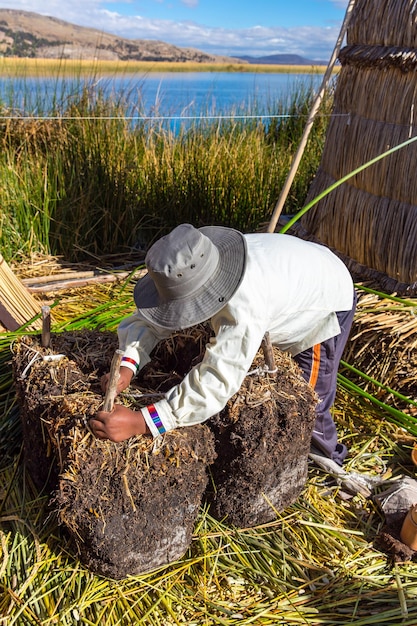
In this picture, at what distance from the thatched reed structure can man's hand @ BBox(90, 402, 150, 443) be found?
6.00 feet

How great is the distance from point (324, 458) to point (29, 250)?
2.69 metres

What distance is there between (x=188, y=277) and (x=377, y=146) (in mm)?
1863

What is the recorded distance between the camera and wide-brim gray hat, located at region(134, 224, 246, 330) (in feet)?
5.66

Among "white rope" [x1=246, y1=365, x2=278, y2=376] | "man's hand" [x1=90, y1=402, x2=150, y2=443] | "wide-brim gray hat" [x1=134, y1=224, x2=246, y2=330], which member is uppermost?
"wide-brim gray hat" [x1=134, y1=224, x2=246, y2=330]

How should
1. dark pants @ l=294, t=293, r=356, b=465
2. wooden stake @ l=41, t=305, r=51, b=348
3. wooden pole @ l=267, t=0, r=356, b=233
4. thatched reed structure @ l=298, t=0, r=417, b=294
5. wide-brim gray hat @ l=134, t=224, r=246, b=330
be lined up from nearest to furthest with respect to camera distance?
wide-brim gray hat @ l=134, t=224, r=246, b=330
wooden stake @ l=41, t=305, r=51, b=348
dark pants @ l=294, t=293, r=356, b=465
wooden pole @ l=267, t=0, r=356, b=233
thatched reed structure @ l=298, t=0, r=417, b=294

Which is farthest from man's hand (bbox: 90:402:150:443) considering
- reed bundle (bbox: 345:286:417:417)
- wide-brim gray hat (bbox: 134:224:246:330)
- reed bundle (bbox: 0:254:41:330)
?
reed bundle (bbox: 345:286:417:417)

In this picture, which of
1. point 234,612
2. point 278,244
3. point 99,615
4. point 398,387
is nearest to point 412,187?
point 398,387

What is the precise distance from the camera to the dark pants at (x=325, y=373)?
235 cm

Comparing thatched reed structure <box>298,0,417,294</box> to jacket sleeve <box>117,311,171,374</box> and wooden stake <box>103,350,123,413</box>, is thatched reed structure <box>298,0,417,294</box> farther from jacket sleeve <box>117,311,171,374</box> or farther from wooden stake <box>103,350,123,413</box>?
→ wooden stake <box>103,350,123,413</box>

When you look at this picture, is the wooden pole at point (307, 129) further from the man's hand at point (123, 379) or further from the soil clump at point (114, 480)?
the soil clump at point (114, 480)

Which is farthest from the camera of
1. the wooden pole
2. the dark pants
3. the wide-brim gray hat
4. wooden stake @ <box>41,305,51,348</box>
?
the wooden pole

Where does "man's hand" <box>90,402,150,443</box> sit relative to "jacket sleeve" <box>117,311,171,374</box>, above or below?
below

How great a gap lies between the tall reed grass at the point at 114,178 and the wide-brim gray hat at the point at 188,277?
2.44 meters

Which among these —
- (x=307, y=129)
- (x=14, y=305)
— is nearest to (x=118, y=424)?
(x=14, y=305)
